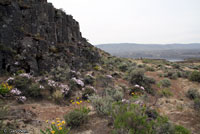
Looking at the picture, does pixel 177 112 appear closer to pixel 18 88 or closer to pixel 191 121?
pixel 191 121

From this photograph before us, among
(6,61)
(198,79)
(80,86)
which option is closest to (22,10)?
(6,61)

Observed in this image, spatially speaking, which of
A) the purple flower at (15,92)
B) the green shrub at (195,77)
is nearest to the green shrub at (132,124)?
the purple flower at (15,92)

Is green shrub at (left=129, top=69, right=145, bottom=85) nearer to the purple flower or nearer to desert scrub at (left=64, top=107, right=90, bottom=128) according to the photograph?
desert scrub at (left=64, top=107, right=90, bottom=128)

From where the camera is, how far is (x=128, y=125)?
316 cm

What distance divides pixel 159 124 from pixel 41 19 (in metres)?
11.3

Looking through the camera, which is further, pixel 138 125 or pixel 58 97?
pixel 58 97

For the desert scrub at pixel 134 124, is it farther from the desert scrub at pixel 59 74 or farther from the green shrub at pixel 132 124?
the desert scrub at pixel 59 74

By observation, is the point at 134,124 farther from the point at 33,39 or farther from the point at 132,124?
the point at 33,39

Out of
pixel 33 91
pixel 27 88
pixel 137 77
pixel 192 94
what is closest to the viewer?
pixel 33 91

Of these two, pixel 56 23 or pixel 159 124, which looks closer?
pixel 159 124

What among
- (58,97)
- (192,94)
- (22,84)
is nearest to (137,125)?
(58,97)

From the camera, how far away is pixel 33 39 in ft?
30.7

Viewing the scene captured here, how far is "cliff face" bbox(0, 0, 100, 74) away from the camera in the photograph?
823 centimetres

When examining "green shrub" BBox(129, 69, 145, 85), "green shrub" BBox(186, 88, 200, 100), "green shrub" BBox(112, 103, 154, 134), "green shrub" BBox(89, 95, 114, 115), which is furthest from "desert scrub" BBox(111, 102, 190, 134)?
"green shrub" BBox(129, 69, 145, 85)
